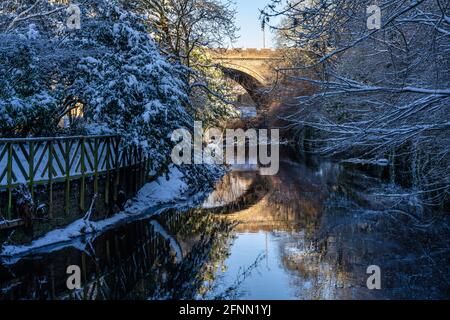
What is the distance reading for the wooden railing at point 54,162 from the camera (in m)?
8.14

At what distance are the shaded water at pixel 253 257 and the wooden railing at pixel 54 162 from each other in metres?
1.20

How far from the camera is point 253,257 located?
7.80 metres

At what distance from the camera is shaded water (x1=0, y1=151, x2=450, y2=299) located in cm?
606

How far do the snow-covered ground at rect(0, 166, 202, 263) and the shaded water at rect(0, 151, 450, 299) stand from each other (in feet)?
0.80

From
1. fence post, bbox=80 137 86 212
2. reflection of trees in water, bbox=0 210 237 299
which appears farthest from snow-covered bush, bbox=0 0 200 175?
reflection of trees in water, bbox=0 210 237 299

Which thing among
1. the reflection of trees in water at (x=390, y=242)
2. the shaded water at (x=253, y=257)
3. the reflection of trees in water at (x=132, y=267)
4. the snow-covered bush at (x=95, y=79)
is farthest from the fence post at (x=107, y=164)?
the reflection of trees in water at (x=390, y=242)

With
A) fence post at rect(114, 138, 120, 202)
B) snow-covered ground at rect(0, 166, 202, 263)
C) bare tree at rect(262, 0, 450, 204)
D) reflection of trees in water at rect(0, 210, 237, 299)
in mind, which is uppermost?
bare tree at rect(262, 0, 450, 204)

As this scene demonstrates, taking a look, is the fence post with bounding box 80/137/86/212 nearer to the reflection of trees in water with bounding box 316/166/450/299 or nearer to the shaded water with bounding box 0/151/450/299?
the shaded water with bounding box 0/151/450/299

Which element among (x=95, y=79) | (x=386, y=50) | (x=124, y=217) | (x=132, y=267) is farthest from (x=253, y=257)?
(x=95, y=79)

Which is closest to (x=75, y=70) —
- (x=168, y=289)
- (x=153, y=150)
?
(x=153, y=150)

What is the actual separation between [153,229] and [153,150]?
2.28m

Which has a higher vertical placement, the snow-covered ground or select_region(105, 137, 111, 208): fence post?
select_region(105, 137, 111, 208): fence post

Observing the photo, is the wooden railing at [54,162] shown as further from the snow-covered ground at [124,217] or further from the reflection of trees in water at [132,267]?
the reflection of trees in water at [132,267]
